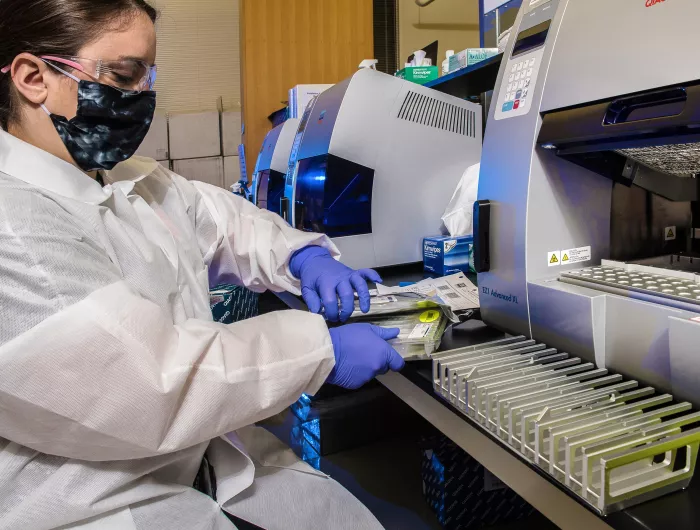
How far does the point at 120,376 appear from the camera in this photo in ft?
2.22

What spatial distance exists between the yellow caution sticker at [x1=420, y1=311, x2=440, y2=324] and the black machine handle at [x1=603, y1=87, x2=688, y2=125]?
0.43m

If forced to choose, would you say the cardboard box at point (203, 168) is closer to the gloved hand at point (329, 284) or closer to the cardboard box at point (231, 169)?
the cardboard box at point (231, 169)

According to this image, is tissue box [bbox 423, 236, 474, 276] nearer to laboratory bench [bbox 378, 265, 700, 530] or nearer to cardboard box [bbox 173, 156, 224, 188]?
laboratory bench [bbox 378, 265, 700, 530]

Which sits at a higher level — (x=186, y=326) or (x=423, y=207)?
(x=423, y=207)

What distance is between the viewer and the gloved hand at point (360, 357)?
88 centimetres

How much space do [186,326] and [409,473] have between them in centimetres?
98

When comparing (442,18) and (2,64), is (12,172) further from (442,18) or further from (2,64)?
(442,18)

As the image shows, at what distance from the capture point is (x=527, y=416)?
61 cm

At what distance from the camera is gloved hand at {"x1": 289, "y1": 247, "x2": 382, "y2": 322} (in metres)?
1.08

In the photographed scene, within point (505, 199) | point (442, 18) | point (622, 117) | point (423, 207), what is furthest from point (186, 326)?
point (442, 18)

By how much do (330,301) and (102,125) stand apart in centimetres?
55

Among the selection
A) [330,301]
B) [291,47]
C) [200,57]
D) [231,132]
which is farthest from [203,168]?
[330,301]

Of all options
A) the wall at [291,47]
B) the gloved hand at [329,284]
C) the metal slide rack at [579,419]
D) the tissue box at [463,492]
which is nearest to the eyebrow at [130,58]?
the gloved hand at [329,284]

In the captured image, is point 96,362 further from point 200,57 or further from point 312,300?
point 200,57
